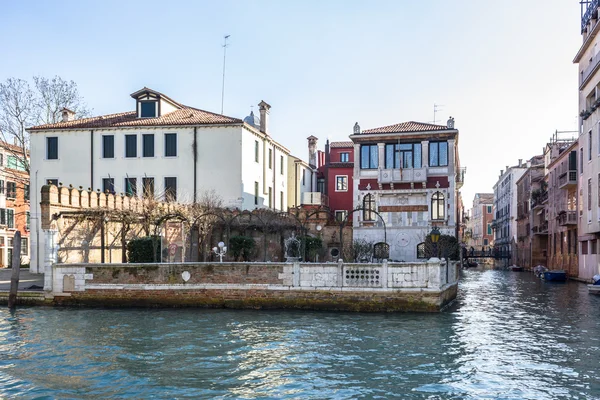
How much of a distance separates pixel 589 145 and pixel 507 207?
40264 millimetres

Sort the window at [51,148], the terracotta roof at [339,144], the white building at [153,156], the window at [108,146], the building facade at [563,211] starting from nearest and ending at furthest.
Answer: the white building at [153,156] < the window at [108,146] < the window at [51,148] < the building facade at [563,211] < the terracotta roof at [339,144]

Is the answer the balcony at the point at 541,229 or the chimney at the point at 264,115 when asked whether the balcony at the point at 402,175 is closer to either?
the chimney at the point at 264,115

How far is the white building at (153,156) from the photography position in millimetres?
30031

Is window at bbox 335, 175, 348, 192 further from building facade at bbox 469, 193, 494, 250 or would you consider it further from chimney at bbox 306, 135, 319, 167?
building facade at bbox 469, 193, 494, 250

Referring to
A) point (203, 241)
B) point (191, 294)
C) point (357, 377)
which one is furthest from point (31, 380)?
point (203, 241)

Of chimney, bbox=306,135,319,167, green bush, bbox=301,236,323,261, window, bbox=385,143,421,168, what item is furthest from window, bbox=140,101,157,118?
chimney, bbox=306,135,319,167

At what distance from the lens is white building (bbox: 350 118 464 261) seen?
32.7 metres

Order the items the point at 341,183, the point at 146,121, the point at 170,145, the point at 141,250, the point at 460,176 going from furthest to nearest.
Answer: the point at 460,176 < the point at 341,183 < the point at 146,121 < the point at 170,145 < the point at 141,250

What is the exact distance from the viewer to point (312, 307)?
58.3ft

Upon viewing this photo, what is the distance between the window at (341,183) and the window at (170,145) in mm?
13067

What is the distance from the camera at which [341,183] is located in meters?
40.0

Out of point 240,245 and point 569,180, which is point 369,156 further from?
point 569,180

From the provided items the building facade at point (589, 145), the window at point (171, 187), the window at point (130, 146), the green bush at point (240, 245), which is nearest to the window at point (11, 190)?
the window at point (130, 146)

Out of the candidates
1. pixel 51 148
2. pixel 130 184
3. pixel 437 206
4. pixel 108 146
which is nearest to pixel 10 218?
pixel 51 148
